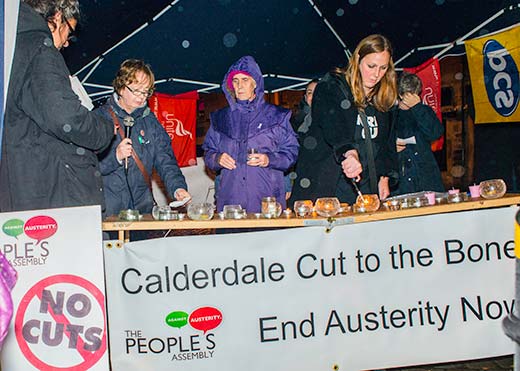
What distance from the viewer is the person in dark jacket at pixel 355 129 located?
4309 mm

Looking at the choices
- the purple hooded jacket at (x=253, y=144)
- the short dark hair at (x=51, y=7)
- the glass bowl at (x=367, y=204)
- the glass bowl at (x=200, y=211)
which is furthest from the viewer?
the purple hooded jacket at (x=253, y=144)

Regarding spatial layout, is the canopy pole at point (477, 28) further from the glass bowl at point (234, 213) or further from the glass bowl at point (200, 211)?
the glass bowl at point (200, 211)

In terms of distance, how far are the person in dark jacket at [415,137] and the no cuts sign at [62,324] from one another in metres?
3.50

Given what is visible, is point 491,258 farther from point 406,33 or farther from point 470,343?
point 406,33

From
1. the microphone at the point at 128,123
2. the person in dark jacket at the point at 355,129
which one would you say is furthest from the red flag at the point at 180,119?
the person in dark jacket at the point at 355,129

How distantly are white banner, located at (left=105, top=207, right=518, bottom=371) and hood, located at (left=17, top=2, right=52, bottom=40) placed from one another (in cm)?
119

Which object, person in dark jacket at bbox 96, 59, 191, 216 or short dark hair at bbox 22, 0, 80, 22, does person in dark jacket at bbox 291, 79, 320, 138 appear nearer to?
person in dark jacket at bbox 96, 59, 191, 216

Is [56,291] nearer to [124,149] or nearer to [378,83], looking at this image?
[124,149]

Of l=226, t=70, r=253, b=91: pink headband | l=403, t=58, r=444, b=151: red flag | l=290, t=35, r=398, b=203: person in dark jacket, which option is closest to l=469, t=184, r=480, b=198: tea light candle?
l=290, t=35, r=398, b=203: person in dark jacket

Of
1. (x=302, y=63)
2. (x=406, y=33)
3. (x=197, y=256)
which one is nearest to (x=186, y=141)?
(x=302, y=63)

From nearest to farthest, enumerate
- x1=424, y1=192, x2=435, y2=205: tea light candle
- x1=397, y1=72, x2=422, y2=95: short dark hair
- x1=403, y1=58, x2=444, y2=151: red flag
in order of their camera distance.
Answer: x1=424, y1=192, x2=435, y2=205: tea light candle < x1=397, y1=72, x2=422, y2=95: short dark hair < x1=403, y1=58, x2=444, y2=151: red flag

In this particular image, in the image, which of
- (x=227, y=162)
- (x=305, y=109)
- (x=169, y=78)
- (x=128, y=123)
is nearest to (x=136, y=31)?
(x=169, y=78)

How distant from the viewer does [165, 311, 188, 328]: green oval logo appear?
3844 mm

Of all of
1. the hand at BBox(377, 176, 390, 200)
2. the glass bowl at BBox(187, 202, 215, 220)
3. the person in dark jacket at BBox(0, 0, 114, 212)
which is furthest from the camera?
the hand at BBox(377, 176, 390, 200)
